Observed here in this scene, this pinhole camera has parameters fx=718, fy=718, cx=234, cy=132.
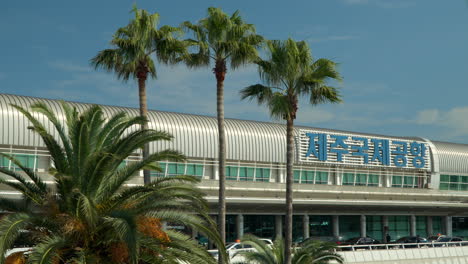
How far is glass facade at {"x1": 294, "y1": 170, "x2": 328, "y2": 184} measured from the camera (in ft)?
201

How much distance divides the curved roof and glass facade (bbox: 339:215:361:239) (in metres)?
9.45

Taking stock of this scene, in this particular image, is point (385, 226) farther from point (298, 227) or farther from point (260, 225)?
point (260, 225)

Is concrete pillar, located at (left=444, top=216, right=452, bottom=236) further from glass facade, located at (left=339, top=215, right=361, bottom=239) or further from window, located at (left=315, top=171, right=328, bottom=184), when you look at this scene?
window, located at (left=315, top=171, right=328, bottom=184)

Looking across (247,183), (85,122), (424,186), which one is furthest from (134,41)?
(424,186)

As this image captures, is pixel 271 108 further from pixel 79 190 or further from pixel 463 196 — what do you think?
pixel 463 196

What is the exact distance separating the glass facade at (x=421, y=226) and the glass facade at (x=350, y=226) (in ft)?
28.1

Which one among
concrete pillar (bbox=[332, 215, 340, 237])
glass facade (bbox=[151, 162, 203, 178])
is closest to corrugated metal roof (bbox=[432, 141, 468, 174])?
concrete pillar (bbox=[332, 215, 340, 237])

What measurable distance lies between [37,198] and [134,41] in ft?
35.8

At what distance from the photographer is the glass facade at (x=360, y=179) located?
6481 centimetres

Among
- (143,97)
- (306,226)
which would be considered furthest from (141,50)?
(306,226)

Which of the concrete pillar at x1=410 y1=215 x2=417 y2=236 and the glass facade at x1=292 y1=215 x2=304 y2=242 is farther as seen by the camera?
the concrete pillar at x1=410 y1=215 x2=417 y2=236

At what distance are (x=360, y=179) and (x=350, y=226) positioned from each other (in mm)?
5794

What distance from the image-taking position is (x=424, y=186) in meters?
70.7

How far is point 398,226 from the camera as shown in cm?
7275
